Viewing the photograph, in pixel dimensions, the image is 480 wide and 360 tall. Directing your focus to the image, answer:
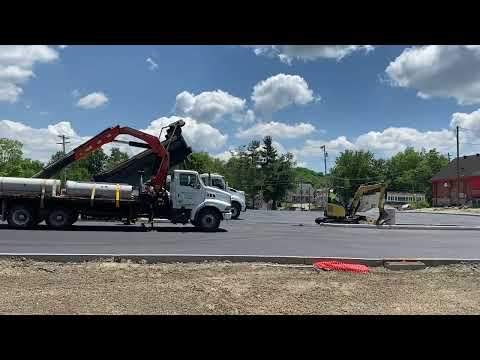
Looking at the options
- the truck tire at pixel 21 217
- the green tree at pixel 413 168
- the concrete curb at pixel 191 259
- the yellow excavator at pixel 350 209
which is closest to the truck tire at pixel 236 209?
the yellow excavator at pixel 350 209

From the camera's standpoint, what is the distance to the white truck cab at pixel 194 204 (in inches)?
675

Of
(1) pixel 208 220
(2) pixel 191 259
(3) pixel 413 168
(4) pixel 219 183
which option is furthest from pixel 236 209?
(3) pixel 413 168

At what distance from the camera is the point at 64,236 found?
13641mm

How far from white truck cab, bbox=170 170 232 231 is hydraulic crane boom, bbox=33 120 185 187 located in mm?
715

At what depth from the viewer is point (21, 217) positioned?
51.9 ft

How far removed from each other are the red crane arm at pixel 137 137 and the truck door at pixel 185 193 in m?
0.82

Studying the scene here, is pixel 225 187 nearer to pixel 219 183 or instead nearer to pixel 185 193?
pixel 219 183

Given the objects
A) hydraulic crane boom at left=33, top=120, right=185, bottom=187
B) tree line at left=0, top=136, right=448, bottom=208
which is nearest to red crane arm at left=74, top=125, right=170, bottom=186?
hydraulic crane boom at left=33, top=120, right=185, bottom=187

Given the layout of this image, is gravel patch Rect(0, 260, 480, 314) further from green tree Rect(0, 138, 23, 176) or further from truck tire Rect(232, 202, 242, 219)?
green tree Rect(0, 138, 23, 176)

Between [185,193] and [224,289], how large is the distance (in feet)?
35.1

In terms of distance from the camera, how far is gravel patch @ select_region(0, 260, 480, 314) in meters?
6.07
